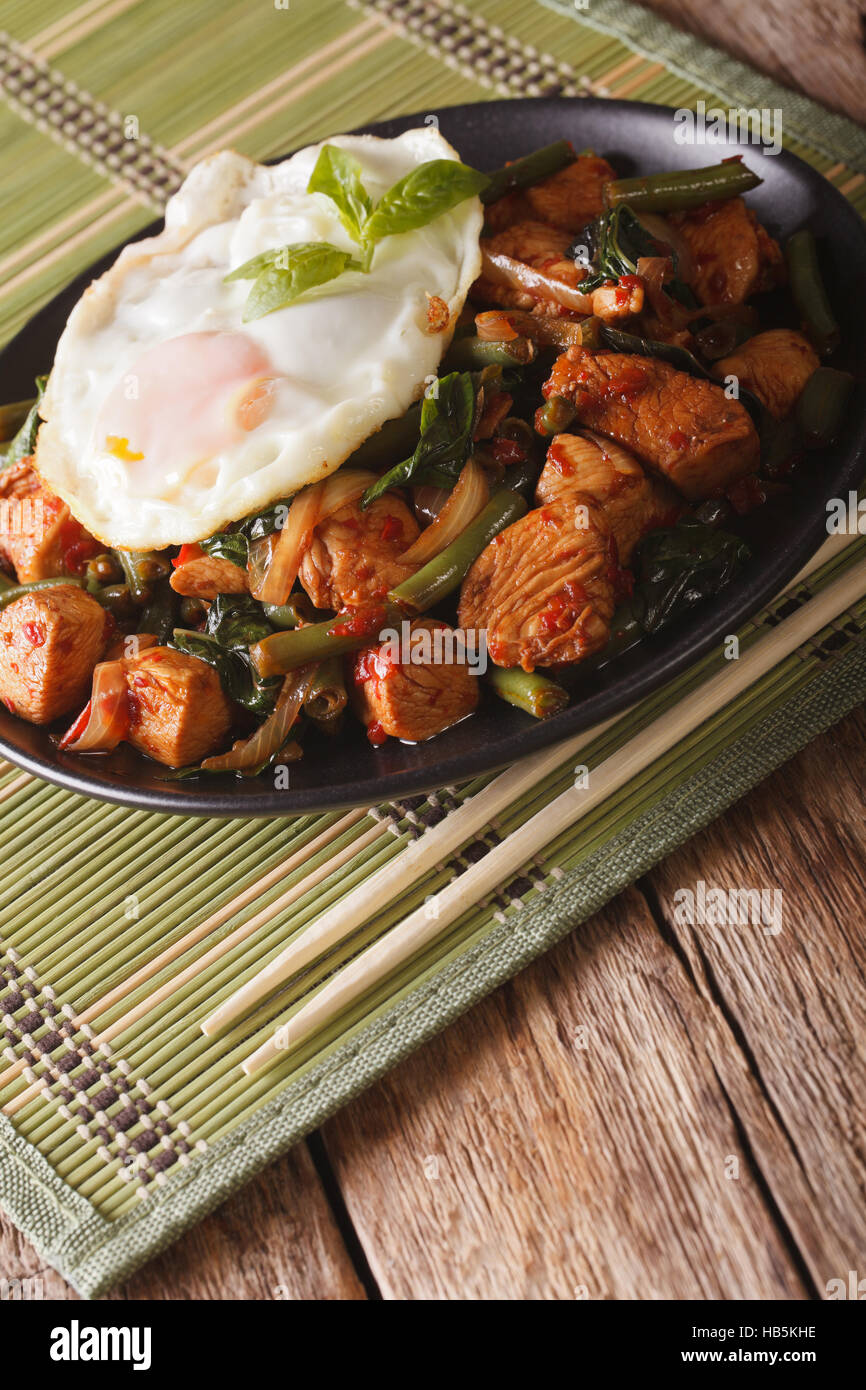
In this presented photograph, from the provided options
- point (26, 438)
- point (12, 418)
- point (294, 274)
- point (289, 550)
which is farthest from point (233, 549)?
point (12, 418)

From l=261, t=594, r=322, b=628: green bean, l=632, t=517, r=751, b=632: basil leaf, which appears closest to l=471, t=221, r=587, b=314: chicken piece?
l=632, t=517, r=751, b=632: basil leaf

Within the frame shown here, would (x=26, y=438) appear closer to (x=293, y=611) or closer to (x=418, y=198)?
(x=293, y=611)

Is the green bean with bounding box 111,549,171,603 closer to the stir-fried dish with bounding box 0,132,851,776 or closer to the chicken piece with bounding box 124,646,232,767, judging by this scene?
the stir-fried dish with bounding box 0,132,851,776

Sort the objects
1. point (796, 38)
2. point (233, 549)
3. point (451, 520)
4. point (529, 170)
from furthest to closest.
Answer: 1. point (796, 38)
2. point (529, 170)
3. point (233, 549)
4. point (451, 520)

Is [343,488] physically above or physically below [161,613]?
above

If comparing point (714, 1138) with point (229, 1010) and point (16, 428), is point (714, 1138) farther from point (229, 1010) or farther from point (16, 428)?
point (16, 428)

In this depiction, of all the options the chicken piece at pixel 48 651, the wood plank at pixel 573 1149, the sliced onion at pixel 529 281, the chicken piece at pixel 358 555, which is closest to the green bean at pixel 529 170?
the sliced onion at pixel 529 281
